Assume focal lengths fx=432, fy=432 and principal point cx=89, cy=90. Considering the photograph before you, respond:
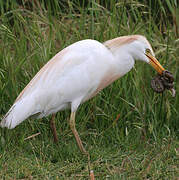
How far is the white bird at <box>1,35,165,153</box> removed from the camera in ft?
13.8

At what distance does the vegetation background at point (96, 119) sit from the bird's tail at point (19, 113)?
0.20m

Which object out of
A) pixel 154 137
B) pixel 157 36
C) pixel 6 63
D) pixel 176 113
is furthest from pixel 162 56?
pixel 6 63

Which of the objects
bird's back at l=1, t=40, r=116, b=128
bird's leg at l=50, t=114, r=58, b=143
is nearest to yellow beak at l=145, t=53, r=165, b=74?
bird's back at l=1, t=40, r=116, b=128

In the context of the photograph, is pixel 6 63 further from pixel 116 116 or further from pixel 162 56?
pixel 162 56

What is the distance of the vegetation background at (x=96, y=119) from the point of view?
3906mm

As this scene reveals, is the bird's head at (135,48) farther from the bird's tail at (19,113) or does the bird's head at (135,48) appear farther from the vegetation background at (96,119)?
the bird's tail at (19,113)

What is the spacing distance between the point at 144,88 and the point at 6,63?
1.56 m

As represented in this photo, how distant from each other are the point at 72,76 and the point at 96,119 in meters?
0.75

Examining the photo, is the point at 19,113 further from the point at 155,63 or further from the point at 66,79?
the point at 155,63

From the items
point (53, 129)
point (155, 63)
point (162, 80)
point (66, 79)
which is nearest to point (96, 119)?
point (53, 129)

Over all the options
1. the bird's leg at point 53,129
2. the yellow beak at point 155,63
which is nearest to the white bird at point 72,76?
the yellow beak at point 155,63

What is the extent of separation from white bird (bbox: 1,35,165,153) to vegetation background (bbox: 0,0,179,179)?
0.31 metres

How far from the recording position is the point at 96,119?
4754 millimetres

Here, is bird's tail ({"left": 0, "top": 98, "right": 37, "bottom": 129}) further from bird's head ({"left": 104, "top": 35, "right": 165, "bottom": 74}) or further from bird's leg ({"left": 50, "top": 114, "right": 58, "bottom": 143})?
bird's head ({"left": 104, "top": 35, "right": 165, "bottom": 74})
